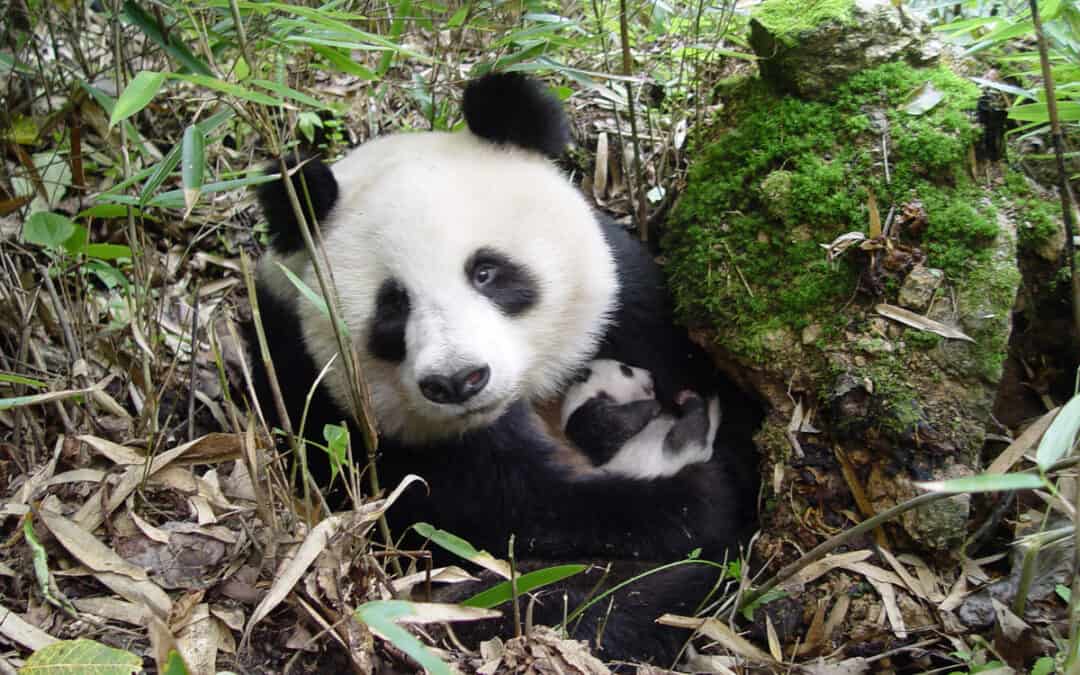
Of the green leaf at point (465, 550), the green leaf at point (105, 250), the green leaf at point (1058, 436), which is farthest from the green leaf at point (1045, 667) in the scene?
the green leaf at point (105, 250)

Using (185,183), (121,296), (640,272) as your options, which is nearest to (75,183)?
(121,296)

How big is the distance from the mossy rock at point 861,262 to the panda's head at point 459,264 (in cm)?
49

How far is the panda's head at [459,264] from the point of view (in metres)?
2.65

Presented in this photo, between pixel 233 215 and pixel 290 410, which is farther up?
pixel 233 215

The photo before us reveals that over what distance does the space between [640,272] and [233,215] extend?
7.72 feet

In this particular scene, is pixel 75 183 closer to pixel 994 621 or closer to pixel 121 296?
pixel 121 296

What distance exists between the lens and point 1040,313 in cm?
318

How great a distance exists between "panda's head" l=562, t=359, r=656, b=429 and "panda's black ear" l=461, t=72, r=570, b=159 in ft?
3.09

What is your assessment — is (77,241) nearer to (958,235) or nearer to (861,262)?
(861,262)

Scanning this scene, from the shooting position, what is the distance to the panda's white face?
104 inches

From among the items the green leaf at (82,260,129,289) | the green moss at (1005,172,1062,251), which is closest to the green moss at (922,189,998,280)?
the green moss at (1005,172,1062,251)

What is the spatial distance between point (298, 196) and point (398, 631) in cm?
162

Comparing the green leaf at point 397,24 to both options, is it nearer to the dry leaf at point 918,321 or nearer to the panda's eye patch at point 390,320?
the panda's eye patch at point 390,320

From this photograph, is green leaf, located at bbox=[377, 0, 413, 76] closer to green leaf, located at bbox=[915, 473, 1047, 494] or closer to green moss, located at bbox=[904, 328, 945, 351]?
green moss, located at bbox=[904, 328, 945, 351]
